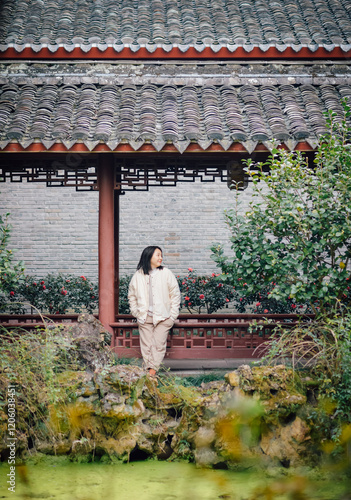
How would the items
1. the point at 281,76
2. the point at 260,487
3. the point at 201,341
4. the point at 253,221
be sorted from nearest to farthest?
the point at 260,487 → the point at 253,221 → the point at 201,341 → the point at 281,76

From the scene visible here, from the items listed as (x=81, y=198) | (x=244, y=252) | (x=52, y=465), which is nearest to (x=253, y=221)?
(x=244, y=252)

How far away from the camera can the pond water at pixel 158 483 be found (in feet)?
13.1

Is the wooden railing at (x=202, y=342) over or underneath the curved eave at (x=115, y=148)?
underneath

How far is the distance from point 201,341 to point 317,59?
3.66 meters

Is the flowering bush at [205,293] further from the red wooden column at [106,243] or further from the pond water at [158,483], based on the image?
the pond water at [158,483]

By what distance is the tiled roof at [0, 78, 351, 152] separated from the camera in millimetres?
5730

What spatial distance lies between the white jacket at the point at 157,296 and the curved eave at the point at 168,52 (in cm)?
263

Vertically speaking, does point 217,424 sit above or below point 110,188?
below

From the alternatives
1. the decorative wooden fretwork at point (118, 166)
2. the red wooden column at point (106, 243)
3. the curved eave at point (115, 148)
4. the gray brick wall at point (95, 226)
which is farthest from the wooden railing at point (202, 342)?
the gray brick wall at point (95, 226)

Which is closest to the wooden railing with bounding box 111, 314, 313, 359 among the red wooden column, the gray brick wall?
the red wooden column

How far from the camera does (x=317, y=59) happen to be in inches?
278

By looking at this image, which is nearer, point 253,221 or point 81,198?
point 253,221

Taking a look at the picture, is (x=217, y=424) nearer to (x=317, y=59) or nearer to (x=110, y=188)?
(x=110, y=188)

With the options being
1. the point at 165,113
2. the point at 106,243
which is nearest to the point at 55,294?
the point at 106,243
